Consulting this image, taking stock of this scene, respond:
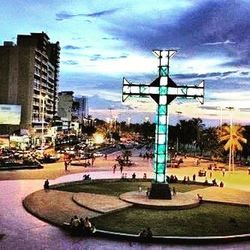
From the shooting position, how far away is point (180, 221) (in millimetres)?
32062

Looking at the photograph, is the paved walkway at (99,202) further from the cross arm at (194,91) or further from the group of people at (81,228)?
the cross arm at (194,91)

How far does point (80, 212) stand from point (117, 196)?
25.2 ft

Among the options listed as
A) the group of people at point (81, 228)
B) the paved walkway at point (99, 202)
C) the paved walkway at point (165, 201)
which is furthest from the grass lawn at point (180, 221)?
the group of people at point (81, 228)

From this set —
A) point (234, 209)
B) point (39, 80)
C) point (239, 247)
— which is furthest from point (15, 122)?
point (239, 247)

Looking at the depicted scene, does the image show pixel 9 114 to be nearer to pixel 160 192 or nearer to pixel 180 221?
pixel 160 192

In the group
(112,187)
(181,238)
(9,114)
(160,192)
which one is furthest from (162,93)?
(9,114)

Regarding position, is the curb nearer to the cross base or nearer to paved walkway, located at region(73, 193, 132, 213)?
paved walkway, located at region(73, 193, 132, 213)

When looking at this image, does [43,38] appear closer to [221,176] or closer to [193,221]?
[221,176]

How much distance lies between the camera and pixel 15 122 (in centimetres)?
10188

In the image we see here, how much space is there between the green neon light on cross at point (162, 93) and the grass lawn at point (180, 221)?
5.18 metres

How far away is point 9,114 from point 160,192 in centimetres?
6780

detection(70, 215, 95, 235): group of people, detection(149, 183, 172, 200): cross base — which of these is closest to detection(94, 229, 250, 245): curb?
detection(70, 215, 95, 235): group of people

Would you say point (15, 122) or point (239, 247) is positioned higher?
point (15, 122)

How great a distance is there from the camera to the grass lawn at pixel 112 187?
147 ft
